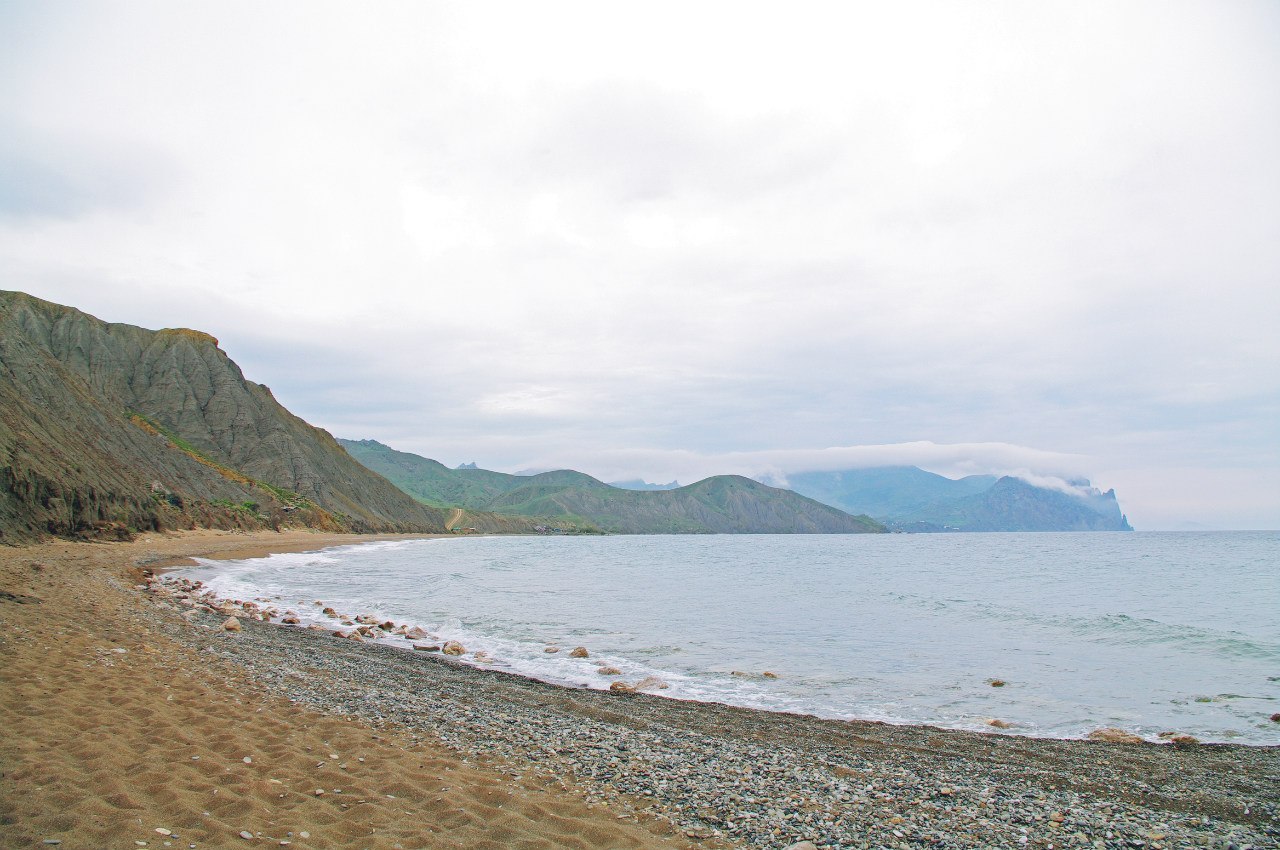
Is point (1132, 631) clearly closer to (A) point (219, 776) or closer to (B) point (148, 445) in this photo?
(A) point (219, 776)

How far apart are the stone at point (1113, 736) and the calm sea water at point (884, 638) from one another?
0.59 meters

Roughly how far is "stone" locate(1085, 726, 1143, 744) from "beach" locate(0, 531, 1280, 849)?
20.1 inches

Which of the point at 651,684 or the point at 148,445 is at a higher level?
the point at 148,445

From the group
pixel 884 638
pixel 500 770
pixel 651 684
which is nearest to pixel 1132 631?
pixel 884 638

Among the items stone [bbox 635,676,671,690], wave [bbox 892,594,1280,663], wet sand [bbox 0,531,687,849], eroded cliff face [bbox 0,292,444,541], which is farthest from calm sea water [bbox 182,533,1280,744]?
eroded cliff face [bbox 0,292,444,541]

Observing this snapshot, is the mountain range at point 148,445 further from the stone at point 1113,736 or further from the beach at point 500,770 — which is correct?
the stone at point 1113,736

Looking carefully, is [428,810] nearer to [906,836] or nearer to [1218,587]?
[906,836]

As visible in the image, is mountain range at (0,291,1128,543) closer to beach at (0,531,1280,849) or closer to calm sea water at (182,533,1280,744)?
calm sea water at (182,533,1280,744)

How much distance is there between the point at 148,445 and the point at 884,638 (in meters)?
90.8

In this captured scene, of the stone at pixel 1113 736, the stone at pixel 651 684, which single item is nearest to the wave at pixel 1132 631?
the stone at pixel 1113 736

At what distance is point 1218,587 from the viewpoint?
57.3m

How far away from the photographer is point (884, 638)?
93.2 ft

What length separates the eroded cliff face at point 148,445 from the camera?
4475 cm

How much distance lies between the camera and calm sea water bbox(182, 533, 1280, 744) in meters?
17.7
